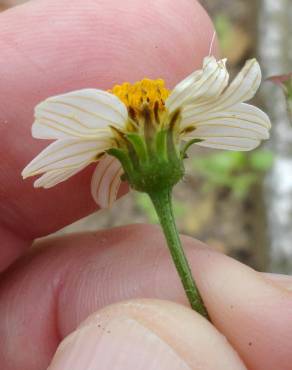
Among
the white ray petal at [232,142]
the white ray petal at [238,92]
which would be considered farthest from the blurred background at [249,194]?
the white ray petal at [238,92]

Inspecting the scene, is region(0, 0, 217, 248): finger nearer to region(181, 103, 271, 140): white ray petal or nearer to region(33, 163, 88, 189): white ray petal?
region(33, 163, 88, 189): white ray petal

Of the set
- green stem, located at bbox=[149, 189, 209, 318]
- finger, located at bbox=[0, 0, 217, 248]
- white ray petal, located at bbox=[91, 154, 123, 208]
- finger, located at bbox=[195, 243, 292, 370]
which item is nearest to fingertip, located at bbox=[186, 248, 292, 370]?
finger, located at bbox=[195, 243, 292, 370]

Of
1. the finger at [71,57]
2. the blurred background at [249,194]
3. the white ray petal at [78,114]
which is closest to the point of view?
the white ray petal at [78,114]

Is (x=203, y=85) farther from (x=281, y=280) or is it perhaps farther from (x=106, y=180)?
(x=281, y=280)

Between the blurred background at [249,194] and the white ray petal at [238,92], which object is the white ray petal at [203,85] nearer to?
the white ray petal at [238,92]

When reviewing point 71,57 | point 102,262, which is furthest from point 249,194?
point 71,57
